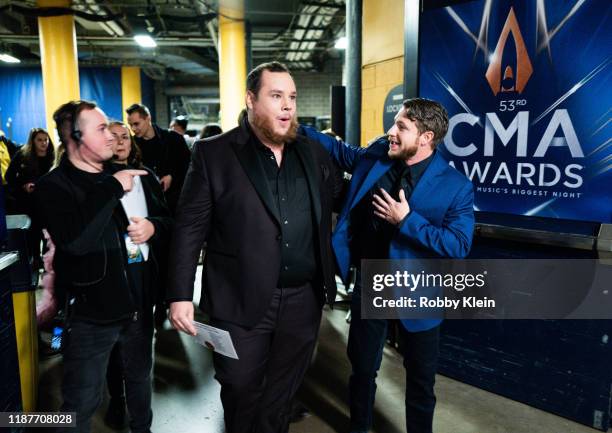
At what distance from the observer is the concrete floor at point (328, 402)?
230cm

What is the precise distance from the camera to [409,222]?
1750 millimetres

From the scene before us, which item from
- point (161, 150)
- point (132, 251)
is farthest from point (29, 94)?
point (132, 251)

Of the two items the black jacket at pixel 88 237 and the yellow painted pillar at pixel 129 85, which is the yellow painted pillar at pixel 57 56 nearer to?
the yellow painted pillar at pixel 129 85

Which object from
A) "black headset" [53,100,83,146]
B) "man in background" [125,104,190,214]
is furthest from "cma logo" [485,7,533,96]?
"man in background" [125,104,190,214]

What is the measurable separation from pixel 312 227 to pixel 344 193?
423 mm

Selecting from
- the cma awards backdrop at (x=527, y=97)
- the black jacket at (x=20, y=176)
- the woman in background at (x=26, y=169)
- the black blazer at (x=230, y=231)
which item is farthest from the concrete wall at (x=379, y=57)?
the black jacket at (x=20, y=176)

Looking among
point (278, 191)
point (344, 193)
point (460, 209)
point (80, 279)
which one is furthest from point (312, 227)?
point (80, 279)

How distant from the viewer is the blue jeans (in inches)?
75.4

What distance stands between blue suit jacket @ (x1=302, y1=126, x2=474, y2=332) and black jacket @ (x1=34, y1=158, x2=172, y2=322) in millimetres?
863

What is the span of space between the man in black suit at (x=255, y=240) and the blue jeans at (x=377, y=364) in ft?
1.20

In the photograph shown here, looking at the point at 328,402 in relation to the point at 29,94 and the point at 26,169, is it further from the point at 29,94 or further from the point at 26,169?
the point at 29,94

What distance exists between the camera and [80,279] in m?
1.61

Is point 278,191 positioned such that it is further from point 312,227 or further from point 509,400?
point 509,400

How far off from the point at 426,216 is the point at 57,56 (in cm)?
823
